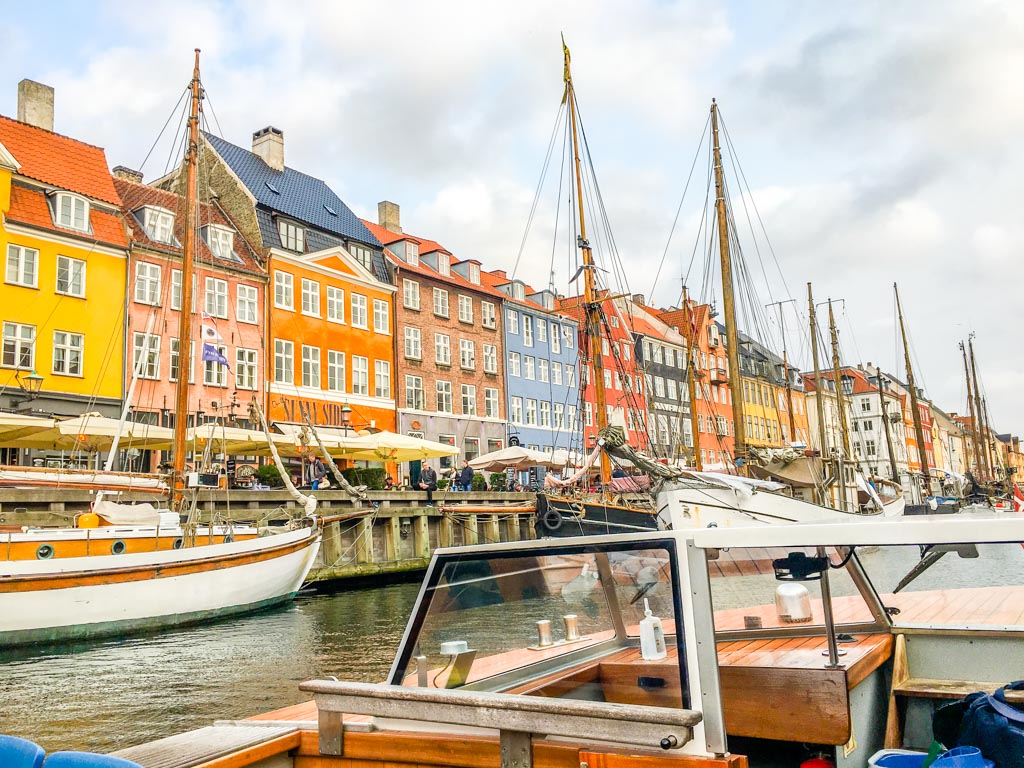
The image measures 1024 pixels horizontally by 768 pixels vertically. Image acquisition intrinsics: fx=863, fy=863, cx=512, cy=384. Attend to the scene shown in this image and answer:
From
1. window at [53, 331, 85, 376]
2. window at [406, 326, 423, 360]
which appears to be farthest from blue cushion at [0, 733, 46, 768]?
window at [406, 326, 423, 360]

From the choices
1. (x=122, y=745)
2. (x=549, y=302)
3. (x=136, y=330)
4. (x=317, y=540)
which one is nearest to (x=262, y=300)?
(x=136, y=330)

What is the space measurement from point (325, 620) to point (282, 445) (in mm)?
10695

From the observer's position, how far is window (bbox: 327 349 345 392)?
36312 mm

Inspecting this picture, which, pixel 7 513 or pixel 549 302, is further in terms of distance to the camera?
pixel 549 302

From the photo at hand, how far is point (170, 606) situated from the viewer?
56.2ft

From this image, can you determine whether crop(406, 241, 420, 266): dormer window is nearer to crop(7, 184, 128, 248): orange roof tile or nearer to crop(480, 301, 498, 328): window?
crop(480, 301, 498, 328): window

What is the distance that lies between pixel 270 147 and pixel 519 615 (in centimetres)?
4047

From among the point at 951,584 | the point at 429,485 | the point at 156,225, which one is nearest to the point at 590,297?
the point at 429,485

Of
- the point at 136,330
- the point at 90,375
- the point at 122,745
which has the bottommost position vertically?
the point at 122,745

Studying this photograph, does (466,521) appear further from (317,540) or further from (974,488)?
(974,488)

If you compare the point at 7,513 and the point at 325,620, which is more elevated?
the point at 7,513

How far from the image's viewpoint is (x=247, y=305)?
109ft

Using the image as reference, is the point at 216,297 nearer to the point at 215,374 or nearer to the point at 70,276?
the point at 215,374

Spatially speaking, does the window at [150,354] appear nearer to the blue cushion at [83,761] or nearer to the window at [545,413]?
the window at [545,413]
